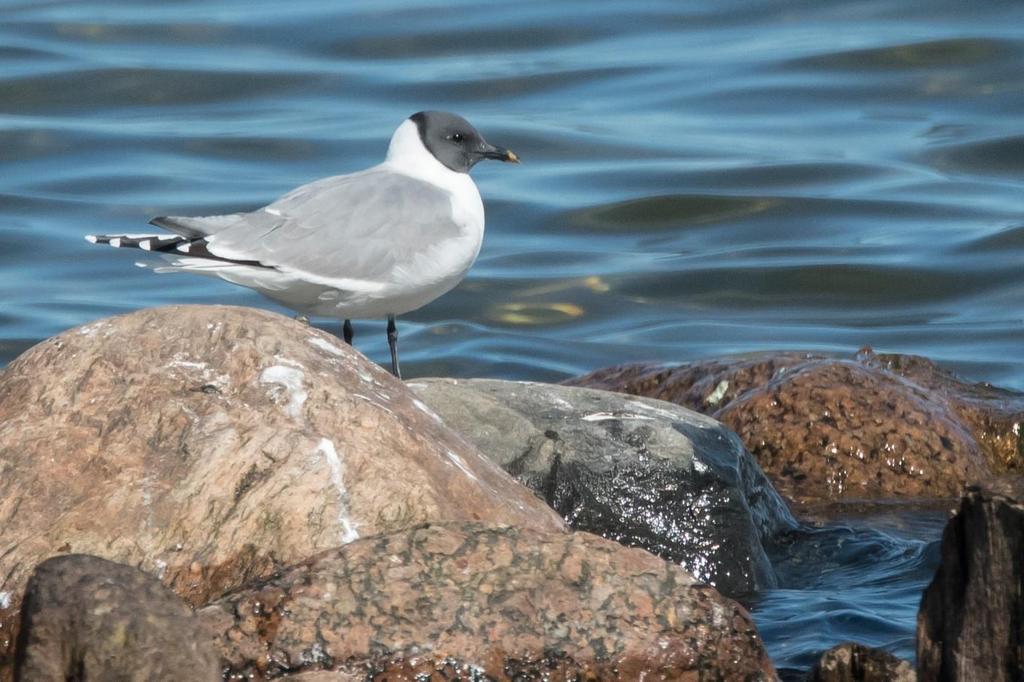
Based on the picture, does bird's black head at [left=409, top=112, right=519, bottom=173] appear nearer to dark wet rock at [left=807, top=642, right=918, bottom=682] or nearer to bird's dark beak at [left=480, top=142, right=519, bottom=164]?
bird's dark beak at [left=480, top=142, right=519, bottom=164]

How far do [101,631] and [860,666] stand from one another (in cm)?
185

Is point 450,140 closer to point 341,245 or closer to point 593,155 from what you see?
point 341,245

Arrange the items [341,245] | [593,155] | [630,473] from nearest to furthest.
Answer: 1. [630,473]
2. [341,245]
3. [593,155]

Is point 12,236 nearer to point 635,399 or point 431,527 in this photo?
point 635,399

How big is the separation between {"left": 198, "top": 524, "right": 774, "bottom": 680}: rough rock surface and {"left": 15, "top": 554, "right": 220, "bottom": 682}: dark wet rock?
26.9 inches

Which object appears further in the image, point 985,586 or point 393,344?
point 393,344

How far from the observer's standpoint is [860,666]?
4.30 meters

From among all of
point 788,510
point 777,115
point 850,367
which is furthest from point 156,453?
point 777,115

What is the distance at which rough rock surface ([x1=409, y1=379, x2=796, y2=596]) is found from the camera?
20.2ft

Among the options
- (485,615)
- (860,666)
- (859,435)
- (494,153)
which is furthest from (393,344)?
(860,666)

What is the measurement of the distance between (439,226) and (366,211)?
11.9 inches

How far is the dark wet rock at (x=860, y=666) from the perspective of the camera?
419cm

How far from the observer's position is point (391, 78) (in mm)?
15516

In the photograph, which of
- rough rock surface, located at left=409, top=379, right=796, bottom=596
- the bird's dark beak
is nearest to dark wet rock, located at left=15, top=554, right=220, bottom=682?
rough rock surface, located at left=409, top=379, right=796, bottom=596
